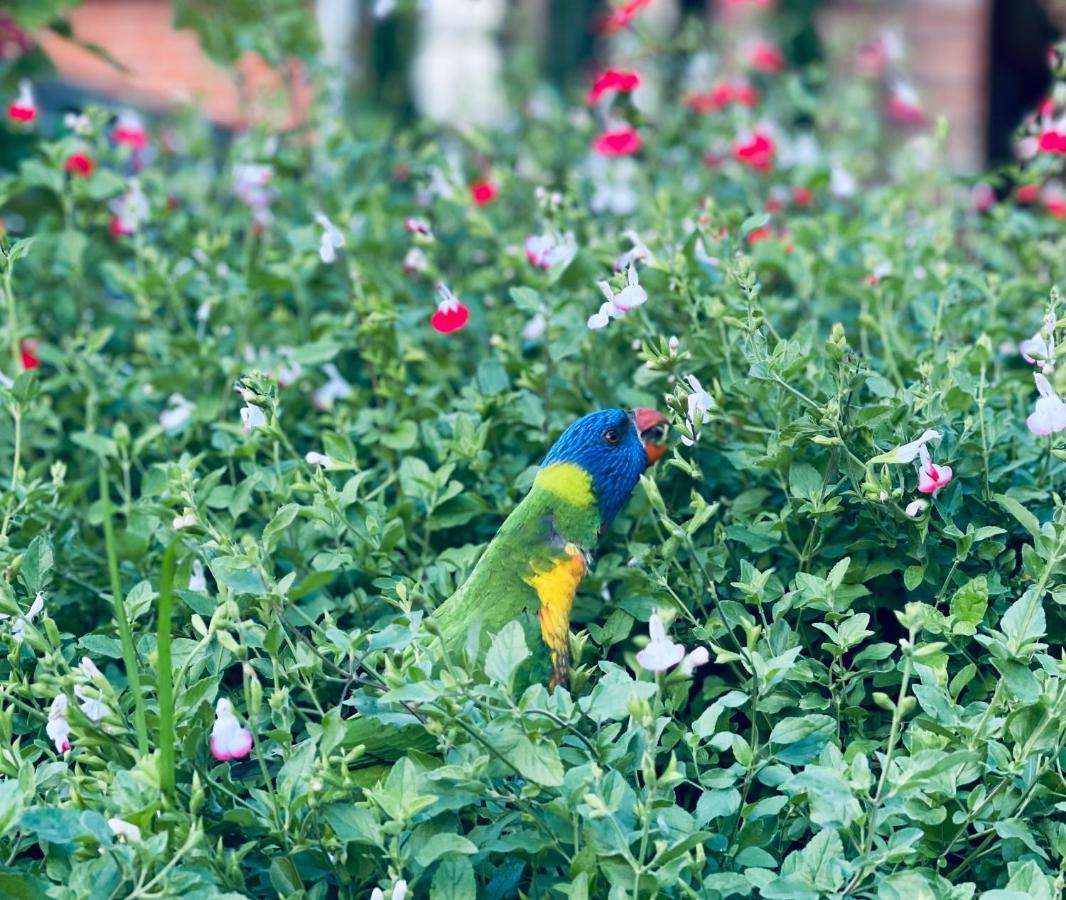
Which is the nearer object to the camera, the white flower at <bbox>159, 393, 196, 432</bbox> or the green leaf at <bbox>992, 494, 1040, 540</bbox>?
the green leaf at <bbox>992, 494, 1040, 540</bbox>

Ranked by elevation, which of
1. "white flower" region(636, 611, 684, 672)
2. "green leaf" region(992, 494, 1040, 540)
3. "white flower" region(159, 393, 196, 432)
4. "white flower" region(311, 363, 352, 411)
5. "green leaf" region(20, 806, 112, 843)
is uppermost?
"green leaf" region(992, 494, 1040, 540)

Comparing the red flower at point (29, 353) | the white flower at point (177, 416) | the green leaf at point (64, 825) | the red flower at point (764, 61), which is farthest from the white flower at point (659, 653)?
the red flower at point (764, 61)

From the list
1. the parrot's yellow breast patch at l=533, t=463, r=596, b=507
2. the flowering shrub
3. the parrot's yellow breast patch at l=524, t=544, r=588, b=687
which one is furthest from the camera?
the parrot's yellow breast patch at l=533, t=463, r=596, b=507

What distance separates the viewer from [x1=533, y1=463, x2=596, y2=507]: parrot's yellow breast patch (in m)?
1.97

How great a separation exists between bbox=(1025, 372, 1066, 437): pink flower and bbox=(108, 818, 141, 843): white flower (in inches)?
49.0

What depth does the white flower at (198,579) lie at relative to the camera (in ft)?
6.50

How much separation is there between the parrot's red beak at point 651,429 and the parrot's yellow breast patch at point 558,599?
22cm

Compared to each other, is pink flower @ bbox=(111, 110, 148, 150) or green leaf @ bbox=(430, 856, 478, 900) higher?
pink flower @ bbox=(111, 110, 148, 150)

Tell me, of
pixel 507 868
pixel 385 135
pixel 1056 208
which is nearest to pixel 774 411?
pixel 507 868

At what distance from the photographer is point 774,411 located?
2.01 m

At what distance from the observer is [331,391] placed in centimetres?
250

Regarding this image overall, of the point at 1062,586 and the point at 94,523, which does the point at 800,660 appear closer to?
the point at 1062,586

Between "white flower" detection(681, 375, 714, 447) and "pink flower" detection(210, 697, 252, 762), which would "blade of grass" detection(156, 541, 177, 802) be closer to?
"pink flower" detection(210, 697, 252, 762)

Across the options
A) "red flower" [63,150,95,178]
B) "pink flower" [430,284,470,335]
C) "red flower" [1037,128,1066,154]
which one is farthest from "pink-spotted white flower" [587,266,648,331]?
"red flower" [63,150,95,178]
